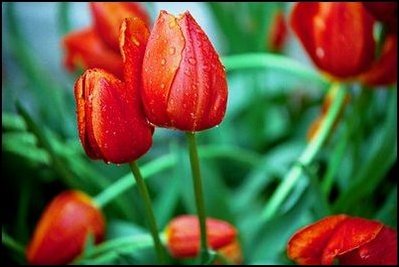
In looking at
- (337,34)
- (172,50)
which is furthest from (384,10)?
(172,50)

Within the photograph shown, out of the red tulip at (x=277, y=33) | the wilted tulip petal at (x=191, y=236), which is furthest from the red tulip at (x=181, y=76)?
the red tulip at (x=277, y=33)

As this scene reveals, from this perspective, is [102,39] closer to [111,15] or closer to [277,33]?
[111,15]

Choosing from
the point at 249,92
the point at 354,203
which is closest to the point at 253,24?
the point at 249,92

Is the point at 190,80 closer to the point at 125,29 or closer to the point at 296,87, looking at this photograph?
the point at 125,29

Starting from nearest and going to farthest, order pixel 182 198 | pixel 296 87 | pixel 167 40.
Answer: pixel 167 40
pixel 182 198
pixel 296 87

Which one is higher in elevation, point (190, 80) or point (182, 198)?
point (190, 80)

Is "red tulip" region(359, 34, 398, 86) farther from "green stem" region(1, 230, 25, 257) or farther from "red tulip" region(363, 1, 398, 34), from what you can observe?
"green stem" region(1, 230, 25, 257)

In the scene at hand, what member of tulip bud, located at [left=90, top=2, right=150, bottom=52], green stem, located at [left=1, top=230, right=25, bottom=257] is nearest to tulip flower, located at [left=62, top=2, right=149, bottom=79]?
tulip bud, located at [left=90, top=2, right=150, bottom=52]
